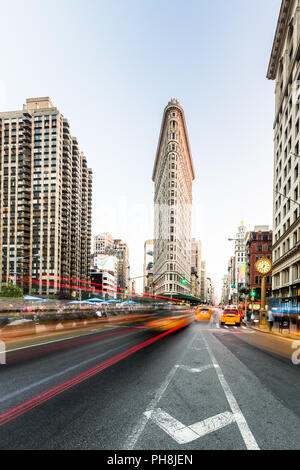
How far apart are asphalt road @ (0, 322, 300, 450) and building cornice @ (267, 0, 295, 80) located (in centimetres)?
5312

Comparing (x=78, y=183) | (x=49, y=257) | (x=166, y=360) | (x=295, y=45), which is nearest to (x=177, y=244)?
(x=49, y=257)

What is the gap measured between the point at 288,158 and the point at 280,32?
949 inches

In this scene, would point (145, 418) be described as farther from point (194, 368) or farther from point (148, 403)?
point (194, 368)

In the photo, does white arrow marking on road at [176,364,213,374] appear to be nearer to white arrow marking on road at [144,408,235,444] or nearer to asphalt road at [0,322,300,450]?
asphalt road at [0,322,300,450]

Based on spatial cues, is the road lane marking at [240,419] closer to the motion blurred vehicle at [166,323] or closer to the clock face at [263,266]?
the motion blurred vehicle at [166,323]

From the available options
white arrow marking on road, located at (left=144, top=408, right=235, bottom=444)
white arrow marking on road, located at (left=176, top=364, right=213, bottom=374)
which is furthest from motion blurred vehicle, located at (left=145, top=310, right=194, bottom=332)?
white arrow marking on road, located at (left=144, top=408, right=235, bottom=444)

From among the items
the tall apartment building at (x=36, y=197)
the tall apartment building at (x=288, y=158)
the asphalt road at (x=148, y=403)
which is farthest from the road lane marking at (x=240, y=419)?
the tall apartment building at (x=36, y=197)

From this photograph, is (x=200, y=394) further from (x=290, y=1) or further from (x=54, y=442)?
(x=290, y=1)

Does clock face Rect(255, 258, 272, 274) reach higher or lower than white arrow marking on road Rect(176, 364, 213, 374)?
higher

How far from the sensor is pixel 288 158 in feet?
133

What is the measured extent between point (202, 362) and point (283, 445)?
19.2ft

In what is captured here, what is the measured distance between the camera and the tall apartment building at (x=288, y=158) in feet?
119

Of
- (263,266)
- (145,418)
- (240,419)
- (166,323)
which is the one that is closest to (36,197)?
(166,323)

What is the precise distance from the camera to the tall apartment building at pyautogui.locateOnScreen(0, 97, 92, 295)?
366ft
